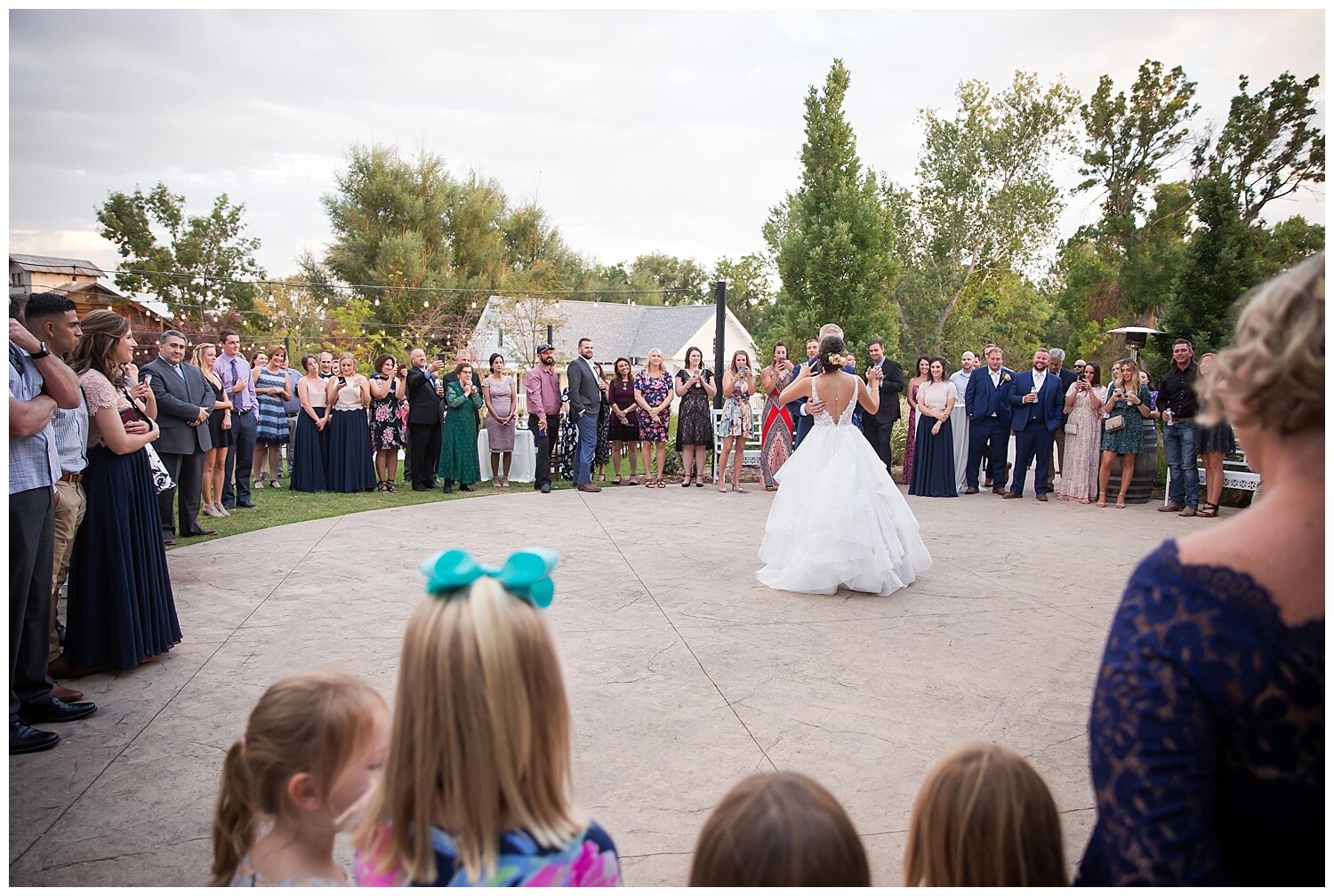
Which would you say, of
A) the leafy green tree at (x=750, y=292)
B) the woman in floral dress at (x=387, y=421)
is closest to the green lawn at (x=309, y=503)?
the woman in floral dress at (x=387, y=421)

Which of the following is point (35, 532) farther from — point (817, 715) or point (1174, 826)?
point (1174, 826)

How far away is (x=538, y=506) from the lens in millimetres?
10953

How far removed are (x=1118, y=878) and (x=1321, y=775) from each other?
30cm

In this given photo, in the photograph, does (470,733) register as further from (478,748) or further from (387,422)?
(387,422)

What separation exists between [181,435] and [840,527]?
248 inches

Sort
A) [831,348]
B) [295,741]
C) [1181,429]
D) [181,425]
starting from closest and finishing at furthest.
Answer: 1. [295,741]
2. [831,348]
3. [181,425]
4. [1181,429]

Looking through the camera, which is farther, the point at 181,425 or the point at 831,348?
the point at 181,425

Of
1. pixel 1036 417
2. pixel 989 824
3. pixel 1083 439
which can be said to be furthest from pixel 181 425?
pixel 1083 439

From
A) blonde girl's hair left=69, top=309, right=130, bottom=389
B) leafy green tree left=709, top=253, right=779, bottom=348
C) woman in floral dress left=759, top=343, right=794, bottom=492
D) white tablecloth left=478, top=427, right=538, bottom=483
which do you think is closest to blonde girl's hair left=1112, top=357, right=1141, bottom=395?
woman in floral dress left=759, top=343, right=794, bottom=492

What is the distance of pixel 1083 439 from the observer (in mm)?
11805

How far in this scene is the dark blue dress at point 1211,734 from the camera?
1.11 meters

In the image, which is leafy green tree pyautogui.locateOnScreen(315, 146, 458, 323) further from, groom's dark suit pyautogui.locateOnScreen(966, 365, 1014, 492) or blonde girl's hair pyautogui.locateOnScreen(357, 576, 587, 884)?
blonde girl's hair pyautogui.locateOnScreen(357, 576, 587, 884)

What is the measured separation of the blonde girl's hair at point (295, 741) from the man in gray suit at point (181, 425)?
6863mm

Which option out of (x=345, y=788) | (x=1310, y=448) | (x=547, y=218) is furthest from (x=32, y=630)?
(x=547, y=218)
